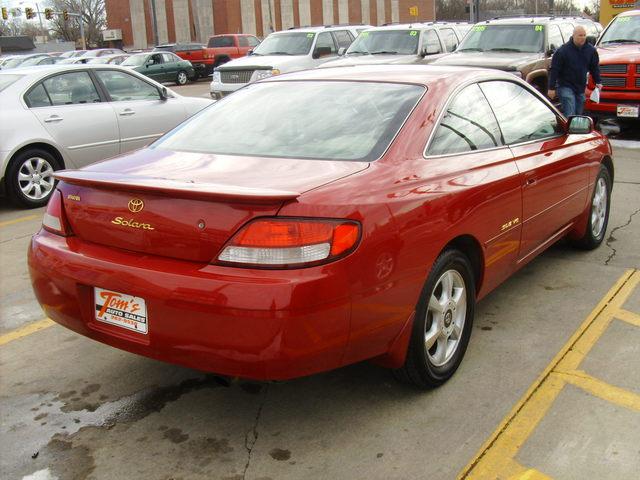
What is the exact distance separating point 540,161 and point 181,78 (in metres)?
29.3

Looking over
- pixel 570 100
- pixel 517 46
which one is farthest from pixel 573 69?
pixel 517 46

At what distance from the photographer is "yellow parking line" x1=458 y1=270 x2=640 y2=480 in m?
2.84

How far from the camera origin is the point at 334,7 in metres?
68.2

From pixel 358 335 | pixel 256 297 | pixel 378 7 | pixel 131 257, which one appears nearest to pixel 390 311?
pixel 358 335

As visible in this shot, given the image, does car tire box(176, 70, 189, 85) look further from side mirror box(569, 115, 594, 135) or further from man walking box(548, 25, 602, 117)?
side mirror box(569, 115, 594, 135)

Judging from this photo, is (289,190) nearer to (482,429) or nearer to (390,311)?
(390,311)

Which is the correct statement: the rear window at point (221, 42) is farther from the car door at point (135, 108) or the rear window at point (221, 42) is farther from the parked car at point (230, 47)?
the car door at point (135, 108)

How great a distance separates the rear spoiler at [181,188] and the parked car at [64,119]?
5184 mm

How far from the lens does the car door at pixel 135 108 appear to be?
871 centimetres

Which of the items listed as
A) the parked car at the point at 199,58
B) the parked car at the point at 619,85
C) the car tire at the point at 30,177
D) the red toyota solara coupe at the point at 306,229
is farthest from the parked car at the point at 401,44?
the parked car at the point at 199,58

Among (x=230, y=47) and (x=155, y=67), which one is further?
(x=230, y=47)

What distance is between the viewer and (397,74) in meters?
3.96

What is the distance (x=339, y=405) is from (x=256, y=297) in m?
0.99

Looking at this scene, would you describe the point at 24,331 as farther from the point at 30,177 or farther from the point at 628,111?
the point at 628,111
